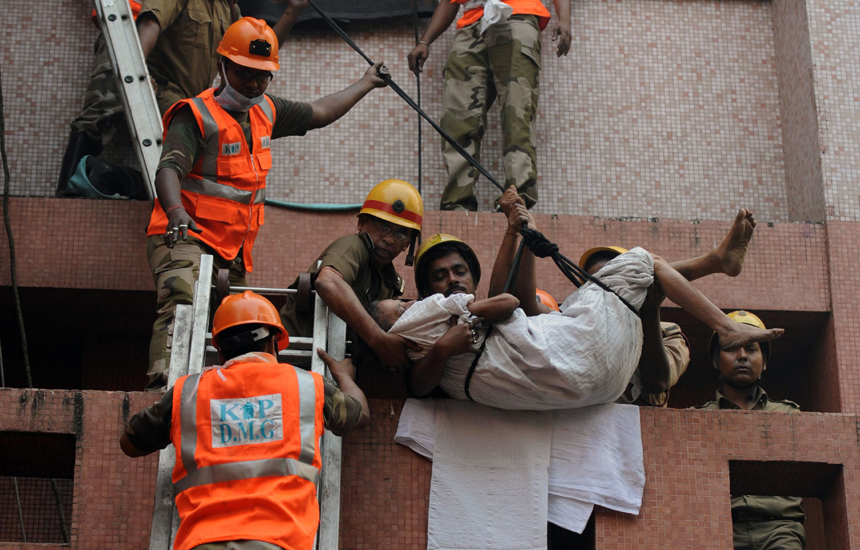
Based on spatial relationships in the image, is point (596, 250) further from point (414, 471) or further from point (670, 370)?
point (414, 471)

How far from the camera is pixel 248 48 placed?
651 centimetres

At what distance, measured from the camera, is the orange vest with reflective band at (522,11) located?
8469mm

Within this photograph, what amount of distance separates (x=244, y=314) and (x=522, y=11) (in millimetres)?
4155

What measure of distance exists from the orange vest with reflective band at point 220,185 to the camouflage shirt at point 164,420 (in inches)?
62.0

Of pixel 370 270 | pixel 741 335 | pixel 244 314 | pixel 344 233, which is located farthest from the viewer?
pixel 344 233

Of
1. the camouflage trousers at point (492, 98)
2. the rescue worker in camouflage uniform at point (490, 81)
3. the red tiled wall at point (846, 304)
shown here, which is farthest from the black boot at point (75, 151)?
the red tiled wall at point (846, 304)

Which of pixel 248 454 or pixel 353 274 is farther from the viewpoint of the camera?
pixel 353 274

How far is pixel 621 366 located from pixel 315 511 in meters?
1.78

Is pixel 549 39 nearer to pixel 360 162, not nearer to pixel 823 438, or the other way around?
pixel 360 162

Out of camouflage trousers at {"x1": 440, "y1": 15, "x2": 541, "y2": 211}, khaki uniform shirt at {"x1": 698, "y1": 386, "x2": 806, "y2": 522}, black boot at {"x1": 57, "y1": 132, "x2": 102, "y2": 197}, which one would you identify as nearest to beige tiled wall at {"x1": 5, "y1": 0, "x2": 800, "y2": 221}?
black boot at {"x1": 57, "y1": 132, "x2": 102, "y2": 197}

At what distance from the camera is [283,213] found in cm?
785

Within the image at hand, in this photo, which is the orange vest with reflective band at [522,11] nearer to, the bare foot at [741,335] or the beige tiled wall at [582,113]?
the beige tiled wall at [582,113]

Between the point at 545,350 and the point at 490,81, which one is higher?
the point at 490,81

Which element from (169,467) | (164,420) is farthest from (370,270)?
(164,420)
